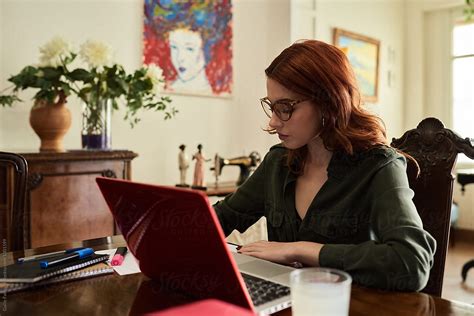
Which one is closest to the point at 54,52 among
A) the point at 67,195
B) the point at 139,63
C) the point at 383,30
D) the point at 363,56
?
the point at 67,195

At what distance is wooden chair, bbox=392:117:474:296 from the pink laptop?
1.94 ft

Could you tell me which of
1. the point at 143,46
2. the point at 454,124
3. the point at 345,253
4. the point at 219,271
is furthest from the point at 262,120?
the point at 219,271

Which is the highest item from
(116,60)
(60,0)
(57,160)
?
(60,0)

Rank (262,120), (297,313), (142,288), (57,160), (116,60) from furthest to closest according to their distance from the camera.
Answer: (262,120), (116,60), (57,160), (142,288), (297,313)

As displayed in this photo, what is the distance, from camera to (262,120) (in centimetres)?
390

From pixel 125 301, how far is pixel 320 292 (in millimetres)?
370

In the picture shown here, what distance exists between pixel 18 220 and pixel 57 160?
2.74 ft

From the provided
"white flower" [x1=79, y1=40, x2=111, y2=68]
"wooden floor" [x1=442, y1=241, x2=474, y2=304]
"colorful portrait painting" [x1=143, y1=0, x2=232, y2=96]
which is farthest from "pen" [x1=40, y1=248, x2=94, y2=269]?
"wooden floor" [x1=442, y1=241, x2=474, y2=304]

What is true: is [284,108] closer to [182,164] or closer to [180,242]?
[180,242]

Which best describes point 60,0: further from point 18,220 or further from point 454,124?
point 454,124

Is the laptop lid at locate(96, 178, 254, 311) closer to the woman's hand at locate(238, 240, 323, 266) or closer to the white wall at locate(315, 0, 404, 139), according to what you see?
the woman's hand at locate(238, 240, 323, 266)

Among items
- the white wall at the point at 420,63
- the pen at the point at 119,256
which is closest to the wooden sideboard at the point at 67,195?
the pen at the point at 119,256

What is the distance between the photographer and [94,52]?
2.36 m

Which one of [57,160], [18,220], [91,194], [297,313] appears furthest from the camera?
[91,194]
